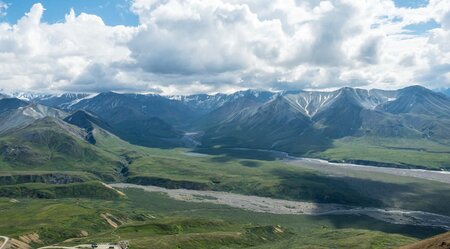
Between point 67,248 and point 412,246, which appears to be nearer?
point 412,246

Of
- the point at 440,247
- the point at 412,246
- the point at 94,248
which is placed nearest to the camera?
the point at 440,247

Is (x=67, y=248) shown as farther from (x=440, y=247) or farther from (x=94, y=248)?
(x=440, y=247)

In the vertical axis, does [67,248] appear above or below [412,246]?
below

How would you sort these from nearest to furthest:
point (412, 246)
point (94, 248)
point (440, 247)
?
1. point (440, 247)
2. point (412, 246)
3. point (94, 248)

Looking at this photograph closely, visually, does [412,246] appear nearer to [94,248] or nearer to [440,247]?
[440,247]

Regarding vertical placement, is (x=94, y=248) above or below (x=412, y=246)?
below

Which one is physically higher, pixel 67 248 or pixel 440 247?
pixel 440 247

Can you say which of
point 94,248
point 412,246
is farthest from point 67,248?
point 412,246
